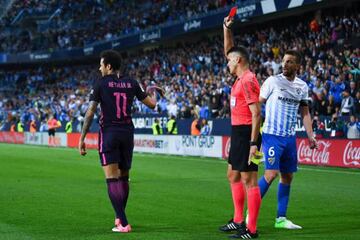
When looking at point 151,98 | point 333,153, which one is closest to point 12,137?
point 333,153

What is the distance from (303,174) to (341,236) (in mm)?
10661

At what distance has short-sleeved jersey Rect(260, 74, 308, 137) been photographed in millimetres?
9039

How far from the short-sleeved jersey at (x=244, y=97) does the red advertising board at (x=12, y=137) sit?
4158cm

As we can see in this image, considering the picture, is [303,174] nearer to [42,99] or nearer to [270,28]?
[270,28]

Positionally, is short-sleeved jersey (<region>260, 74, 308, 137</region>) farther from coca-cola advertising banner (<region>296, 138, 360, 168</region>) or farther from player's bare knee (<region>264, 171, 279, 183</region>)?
coca-cola advertising banner (<region>296, 138, 360, 168</region>)

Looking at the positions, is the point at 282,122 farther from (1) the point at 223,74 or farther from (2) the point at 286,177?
(1) the point at 223,74

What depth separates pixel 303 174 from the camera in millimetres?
18875

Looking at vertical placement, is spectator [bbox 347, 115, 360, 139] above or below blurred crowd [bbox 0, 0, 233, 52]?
below

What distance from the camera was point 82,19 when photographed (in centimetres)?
6081

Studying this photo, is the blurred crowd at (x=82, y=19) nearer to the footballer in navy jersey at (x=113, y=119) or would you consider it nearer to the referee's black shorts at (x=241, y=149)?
the footballer in navy jersey at (x=113, y=119)

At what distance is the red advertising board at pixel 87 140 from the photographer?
37.5 m

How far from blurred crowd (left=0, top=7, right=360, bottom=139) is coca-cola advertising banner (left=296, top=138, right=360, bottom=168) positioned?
120 cm

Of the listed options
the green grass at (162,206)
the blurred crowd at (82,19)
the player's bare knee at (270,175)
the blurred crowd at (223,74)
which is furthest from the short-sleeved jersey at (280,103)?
the blurred crowd at (82,19)

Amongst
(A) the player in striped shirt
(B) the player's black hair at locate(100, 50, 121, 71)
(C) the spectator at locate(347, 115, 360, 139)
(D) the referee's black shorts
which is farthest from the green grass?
(C) the spectator at locate(347, 115, 360, 139)
